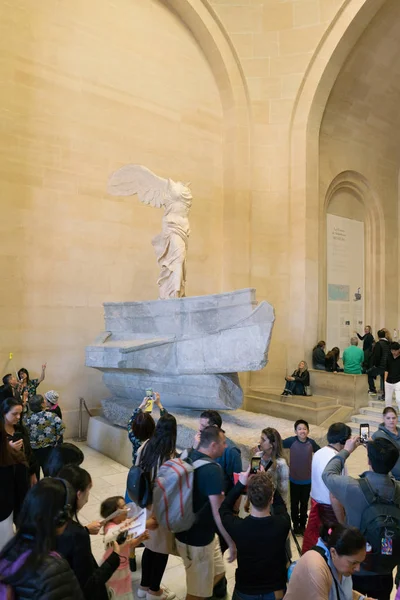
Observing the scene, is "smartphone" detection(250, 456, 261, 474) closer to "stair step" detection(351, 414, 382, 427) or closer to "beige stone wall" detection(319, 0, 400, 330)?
"stair step" detection(351, 414, 382, 427)

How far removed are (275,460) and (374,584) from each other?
955mm

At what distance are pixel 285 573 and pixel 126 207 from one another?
784cm

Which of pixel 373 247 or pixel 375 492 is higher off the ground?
pixel 373 247

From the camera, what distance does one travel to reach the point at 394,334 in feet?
40.6

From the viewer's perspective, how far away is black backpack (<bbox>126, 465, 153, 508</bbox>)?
2652mm

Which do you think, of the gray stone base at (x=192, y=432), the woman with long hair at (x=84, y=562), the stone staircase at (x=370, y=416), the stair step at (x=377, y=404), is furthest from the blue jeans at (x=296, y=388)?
the woman with long hair at (x=84, y=562)

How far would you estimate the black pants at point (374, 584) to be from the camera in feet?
7.79

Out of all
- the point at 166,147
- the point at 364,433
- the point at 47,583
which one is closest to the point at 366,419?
the point at 364,433

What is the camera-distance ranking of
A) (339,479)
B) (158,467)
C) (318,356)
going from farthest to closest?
1. (318,356)
2. (158,467)
3. (339,479)

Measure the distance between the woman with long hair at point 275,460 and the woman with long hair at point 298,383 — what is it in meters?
5.55

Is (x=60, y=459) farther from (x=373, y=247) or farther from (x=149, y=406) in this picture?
(x=373, y=247)

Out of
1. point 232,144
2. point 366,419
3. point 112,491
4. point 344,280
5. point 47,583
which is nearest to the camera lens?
point 47,583

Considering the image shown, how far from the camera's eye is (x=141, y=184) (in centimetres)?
744

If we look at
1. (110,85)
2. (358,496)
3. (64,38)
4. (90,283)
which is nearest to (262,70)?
(110,85)
